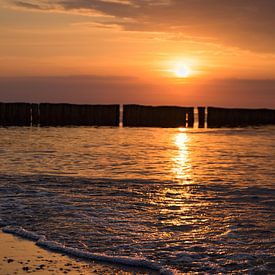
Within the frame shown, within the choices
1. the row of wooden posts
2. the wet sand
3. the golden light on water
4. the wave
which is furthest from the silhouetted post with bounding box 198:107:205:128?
the wet sand

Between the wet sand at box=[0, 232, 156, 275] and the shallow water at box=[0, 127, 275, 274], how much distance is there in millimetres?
432

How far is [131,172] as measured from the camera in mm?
13844

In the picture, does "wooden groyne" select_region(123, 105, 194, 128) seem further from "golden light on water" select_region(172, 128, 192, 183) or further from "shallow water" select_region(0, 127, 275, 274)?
"shallow water" select_region(0, 127, 275, 274)

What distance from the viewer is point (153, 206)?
9242 mm

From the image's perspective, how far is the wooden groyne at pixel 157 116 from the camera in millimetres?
39094

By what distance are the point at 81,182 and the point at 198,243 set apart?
5.42 metres

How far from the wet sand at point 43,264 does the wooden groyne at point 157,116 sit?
32568mm

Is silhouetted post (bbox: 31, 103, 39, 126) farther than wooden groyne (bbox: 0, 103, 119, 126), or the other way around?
silhouetted post (bbox: 31, 103, 39, 126)

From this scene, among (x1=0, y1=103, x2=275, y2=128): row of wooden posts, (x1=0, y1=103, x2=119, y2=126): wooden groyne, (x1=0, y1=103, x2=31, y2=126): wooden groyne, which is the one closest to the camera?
(x1=0, y1=103, x2=31, y2=126): wooden groyne

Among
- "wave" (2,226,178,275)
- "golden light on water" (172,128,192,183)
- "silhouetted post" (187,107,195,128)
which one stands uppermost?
"silhouetted post" (187,107,195,128)

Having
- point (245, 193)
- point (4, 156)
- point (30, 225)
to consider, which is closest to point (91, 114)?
point (4, 156)

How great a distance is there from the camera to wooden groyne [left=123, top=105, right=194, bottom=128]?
39.1m

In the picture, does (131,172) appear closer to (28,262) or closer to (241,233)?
(241,233)

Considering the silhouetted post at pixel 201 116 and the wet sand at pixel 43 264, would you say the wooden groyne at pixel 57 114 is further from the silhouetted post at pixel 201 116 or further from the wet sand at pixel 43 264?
the wet sand at pixel 43 264
